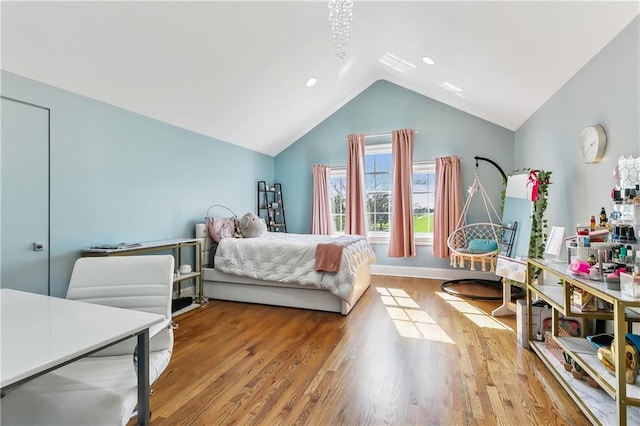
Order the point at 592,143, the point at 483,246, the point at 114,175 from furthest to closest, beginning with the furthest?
the point at 483,246 < the point at 114,175 < the point at 592,143

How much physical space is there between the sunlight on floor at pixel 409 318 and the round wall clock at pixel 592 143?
1819 millimetres

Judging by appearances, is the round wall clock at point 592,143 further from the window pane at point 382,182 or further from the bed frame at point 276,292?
the window pane at point 382,182

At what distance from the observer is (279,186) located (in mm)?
5949

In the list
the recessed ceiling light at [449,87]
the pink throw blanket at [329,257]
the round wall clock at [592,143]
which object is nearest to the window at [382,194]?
the recessed ceiling light at [449,87]

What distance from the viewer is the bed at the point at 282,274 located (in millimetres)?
3273

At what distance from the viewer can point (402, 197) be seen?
198 inches

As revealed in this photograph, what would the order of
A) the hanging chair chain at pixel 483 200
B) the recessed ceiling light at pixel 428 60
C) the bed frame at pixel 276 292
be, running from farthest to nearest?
the hanging chair chain at pixel 483 200 → the recessed ceiling light at pixel 428 60 → the bed frame at pixel 276 292

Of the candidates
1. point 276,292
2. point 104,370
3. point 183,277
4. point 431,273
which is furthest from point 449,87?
point 104,370

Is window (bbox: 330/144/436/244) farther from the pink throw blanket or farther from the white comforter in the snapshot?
the pink throw blanket

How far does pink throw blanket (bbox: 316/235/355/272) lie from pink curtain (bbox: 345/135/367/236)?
6.48 ft

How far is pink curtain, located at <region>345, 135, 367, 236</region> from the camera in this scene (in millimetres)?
5291

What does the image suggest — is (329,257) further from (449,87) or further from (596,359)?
(449,87)

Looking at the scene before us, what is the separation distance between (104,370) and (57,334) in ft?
1.30

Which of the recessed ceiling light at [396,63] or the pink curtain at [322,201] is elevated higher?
the recessed ceiling light at [396,63]
